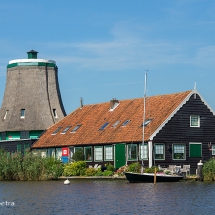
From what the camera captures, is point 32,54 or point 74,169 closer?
point 74,169

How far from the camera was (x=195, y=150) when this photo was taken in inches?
2168

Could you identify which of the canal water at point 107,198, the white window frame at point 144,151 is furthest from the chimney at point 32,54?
the canal water at point 107,198

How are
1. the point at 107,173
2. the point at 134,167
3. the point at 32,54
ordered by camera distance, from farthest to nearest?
the point at 32,54 → the point at 107,173 → the point at 134,167

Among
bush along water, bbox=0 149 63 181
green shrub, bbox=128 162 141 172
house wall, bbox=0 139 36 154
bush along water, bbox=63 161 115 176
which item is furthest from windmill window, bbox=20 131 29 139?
green shrub, bbox=128 162 141 172

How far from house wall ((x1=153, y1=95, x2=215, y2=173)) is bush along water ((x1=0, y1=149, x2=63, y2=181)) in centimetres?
816

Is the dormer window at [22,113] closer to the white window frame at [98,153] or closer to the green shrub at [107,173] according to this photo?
the white window frame at [98,153]

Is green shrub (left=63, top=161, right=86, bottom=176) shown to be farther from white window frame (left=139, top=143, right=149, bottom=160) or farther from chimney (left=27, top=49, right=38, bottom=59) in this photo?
chimney (left=27, top=49, right=38, bottom=59)

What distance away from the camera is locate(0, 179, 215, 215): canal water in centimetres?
3153

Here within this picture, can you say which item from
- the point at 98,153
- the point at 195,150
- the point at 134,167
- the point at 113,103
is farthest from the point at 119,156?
the point at 113,103

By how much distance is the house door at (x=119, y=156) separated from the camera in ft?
179

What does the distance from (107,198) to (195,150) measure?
19685 mm

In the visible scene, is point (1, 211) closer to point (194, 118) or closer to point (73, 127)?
point (194, 118)

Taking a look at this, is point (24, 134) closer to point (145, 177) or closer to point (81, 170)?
point (81, 170)

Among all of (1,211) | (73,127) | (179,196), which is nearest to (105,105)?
(73,127)
